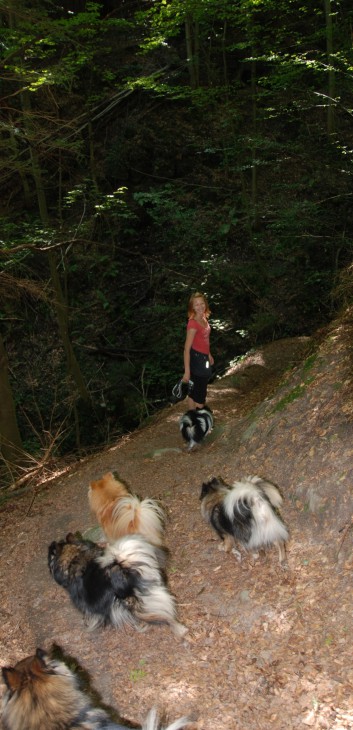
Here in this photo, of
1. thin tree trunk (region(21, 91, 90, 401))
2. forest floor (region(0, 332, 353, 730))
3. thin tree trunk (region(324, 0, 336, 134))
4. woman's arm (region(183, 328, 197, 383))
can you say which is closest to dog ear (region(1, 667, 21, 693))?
forest floor (region(0, 332, 353, 730))

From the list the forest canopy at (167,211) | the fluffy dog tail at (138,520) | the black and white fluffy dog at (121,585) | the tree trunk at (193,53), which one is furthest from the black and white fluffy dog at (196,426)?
the tree trunk at (193,53)

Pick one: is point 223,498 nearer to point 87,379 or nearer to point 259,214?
point 87,379

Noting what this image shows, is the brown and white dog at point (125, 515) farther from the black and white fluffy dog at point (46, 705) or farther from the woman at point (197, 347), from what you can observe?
the woman at point (197, 347)

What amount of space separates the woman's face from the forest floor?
1415mm

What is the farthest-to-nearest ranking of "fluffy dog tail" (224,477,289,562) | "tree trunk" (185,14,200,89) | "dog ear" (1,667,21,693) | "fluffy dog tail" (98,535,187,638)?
"tree trunk" (185,14,200,89), "fluffy dog tail" (224,477,289,562), "fluffy dog tail" (98,535,187,638), "dog ear" (1,667,21,693)

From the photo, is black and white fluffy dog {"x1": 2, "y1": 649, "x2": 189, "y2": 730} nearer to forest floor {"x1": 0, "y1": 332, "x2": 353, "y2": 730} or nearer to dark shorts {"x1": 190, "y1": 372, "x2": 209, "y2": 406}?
forest floor {"x1": 0, "y1": 332, "x2": 353, "y2": 730}

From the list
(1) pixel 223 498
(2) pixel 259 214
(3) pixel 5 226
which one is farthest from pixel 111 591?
(2) pixel 259 214

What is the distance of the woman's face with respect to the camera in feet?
21.7

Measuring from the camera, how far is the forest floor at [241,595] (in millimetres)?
3512

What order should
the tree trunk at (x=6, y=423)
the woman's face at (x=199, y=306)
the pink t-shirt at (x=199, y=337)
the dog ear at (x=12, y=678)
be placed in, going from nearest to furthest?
the dog ear at (x=12, y=678) < the woman's face at (x=199, y=306) < the pink t-shirt at (x=199, y=337) < the tree trunk at (x=6, y=423)

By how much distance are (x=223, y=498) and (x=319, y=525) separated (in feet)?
2.69

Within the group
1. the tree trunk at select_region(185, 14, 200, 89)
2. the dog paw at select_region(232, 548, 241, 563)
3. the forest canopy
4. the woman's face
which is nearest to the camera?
the dog paw at select_region(232, 548, 241, 563)

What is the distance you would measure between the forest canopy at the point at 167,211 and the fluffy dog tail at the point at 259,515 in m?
5.59

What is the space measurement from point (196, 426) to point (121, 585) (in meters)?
3.07
